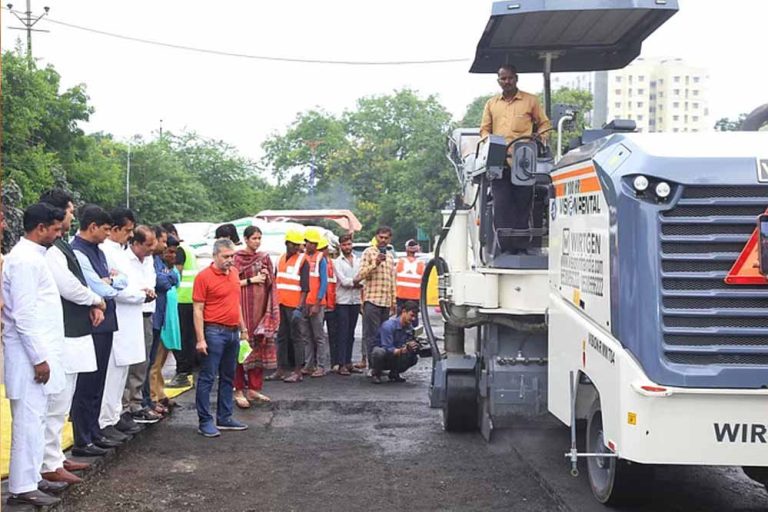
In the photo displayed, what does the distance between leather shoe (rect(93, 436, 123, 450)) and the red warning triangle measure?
476 centimetres

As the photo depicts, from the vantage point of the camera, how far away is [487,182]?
294 inches

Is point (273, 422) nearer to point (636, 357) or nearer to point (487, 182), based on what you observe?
point (487, 182)

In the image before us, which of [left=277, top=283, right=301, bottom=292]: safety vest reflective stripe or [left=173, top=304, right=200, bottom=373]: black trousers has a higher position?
[left=277, top=283, right=301, bottom=292]: safety vest reflective stripe

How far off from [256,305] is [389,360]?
2.23 meters

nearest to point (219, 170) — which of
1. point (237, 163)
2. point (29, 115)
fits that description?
point (237, 163)

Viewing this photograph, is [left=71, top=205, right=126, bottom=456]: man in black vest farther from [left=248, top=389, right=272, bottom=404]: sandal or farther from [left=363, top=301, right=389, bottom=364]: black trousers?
[left=363, top=301, right=389, bottom=364]: black trousers

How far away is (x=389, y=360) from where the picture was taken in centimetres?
1102

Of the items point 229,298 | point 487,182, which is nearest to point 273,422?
point 229,298

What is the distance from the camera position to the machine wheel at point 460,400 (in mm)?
8094

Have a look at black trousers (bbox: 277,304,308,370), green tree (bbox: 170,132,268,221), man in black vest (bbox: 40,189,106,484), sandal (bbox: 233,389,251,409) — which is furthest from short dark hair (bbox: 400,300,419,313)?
green tree (bbox: 170,132,268,221)

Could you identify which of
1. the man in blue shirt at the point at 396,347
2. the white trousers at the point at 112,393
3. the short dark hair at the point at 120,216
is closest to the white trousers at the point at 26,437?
the white trousers at the point at 112,393

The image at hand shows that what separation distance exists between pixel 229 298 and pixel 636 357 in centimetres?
429

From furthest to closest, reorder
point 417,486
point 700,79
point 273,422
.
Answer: point 700,79, point 273,422, point 417,486

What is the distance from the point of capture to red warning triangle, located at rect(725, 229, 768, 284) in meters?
4.66
